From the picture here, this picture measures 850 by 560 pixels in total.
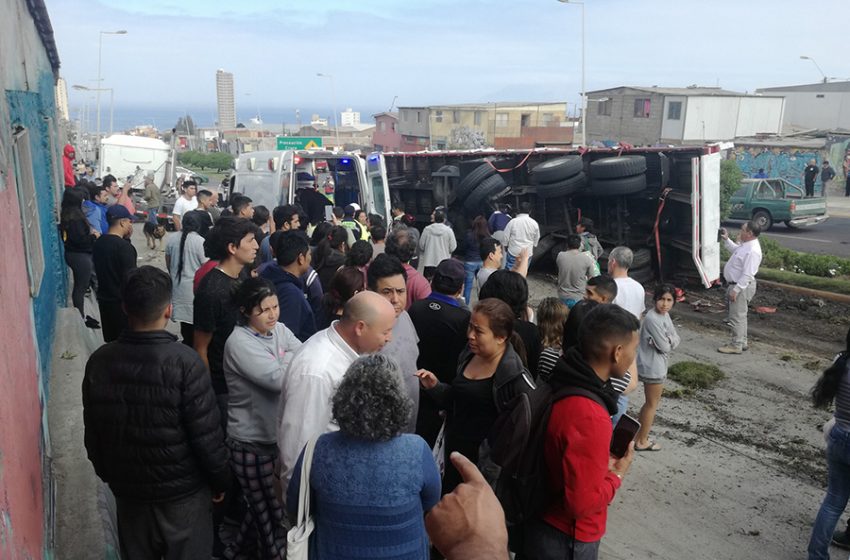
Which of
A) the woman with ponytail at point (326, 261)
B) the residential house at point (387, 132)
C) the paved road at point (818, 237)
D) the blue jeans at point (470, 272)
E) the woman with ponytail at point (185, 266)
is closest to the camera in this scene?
the woman with ponytail at point (185, 266)

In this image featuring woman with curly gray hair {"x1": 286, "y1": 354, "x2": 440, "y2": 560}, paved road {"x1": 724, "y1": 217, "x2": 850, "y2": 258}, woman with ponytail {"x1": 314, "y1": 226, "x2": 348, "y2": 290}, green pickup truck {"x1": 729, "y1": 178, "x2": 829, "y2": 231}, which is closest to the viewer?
woman with curly gray hair {"x1": 286, "y1": 354, "x2": 440, "y2": 560}

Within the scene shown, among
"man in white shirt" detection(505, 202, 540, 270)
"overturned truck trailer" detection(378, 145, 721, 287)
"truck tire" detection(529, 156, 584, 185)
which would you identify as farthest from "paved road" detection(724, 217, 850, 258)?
"man in white shirt" detection(505, 202, 540, 270)

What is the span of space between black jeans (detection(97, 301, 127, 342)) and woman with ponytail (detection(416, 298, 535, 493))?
14.3 feet

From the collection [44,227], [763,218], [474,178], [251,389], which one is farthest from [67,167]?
[763,218]

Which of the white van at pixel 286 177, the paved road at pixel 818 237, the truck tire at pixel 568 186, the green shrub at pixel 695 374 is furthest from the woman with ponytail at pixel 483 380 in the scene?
the paved road at pixel 818 237

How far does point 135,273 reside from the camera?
3232 mm

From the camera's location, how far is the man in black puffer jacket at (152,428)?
2967 millimetres

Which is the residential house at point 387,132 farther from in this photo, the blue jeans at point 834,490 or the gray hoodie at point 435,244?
the blue jeans at point 834,490

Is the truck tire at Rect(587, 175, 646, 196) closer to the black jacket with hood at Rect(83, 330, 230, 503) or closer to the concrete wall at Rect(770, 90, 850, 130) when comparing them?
the black jacket with hood at Rect(83, 330, 230, 503)

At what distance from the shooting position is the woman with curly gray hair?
90.6 inches

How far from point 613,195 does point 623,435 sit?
9.46 meters

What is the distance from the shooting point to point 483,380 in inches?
145

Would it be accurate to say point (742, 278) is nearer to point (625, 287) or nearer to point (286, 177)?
point (625, 287)

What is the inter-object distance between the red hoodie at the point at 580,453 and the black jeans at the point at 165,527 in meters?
1.68
